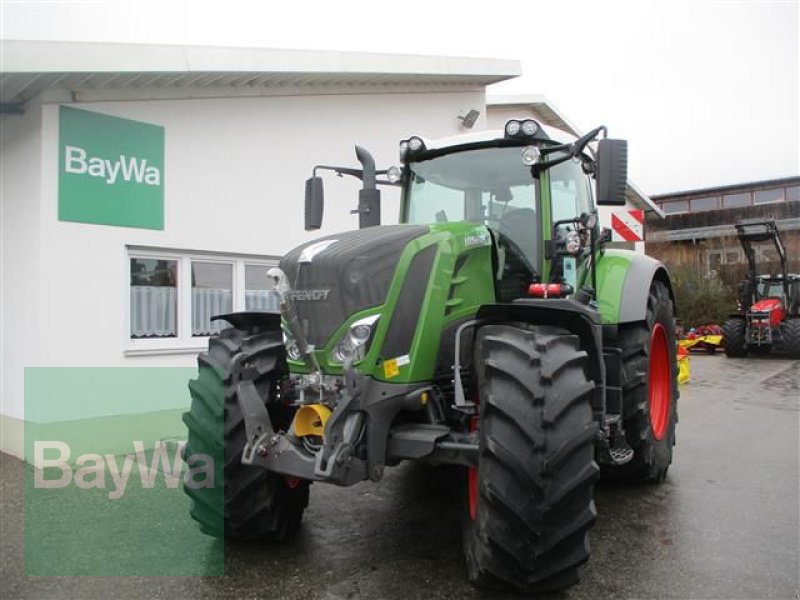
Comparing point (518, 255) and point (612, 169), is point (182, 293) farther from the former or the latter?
point (612, 169)

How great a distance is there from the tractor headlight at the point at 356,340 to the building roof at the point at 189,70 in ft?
12.3

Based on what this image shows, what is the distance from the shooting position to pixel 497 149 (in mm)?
4332

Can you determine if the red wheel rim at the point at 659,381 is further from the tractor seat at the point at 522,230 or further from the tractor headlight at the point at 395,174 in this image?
the tractor headlight at the point at 395,174

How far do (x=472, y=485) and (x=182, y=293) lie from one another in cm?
430

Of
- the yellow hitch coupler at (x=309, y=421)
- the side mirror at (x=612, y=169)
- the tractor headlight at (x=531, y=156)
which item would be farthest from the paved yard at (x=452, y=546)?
the tractor headlight at (x=531, y=156)

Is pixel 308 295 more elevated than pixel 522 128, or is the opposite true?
pixel 522 128

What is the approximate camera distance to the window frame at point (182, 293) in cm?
621

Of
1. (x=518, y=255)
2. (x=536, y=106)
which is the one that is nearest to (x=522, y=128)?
(x=518, y=255)

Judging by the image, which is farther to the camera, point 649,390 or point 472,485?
point 649,390

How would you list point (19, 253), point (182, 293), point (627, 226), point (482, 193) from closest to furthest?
point (482, 193) → point (19, 253) → point (182, 293) → point (627, 226)

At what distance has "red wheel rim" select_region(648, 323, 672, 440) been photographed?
5406 millimetres

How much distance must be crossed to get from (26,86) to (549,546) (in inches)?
215

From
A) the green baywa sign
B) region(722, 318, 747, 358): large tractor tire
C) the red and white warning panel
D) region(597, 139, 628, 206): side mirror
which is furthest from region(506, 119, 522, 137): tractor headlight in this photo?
region(722, 318, 747, 358): large tractor tire

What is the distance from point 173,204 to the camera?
6.54 metres
